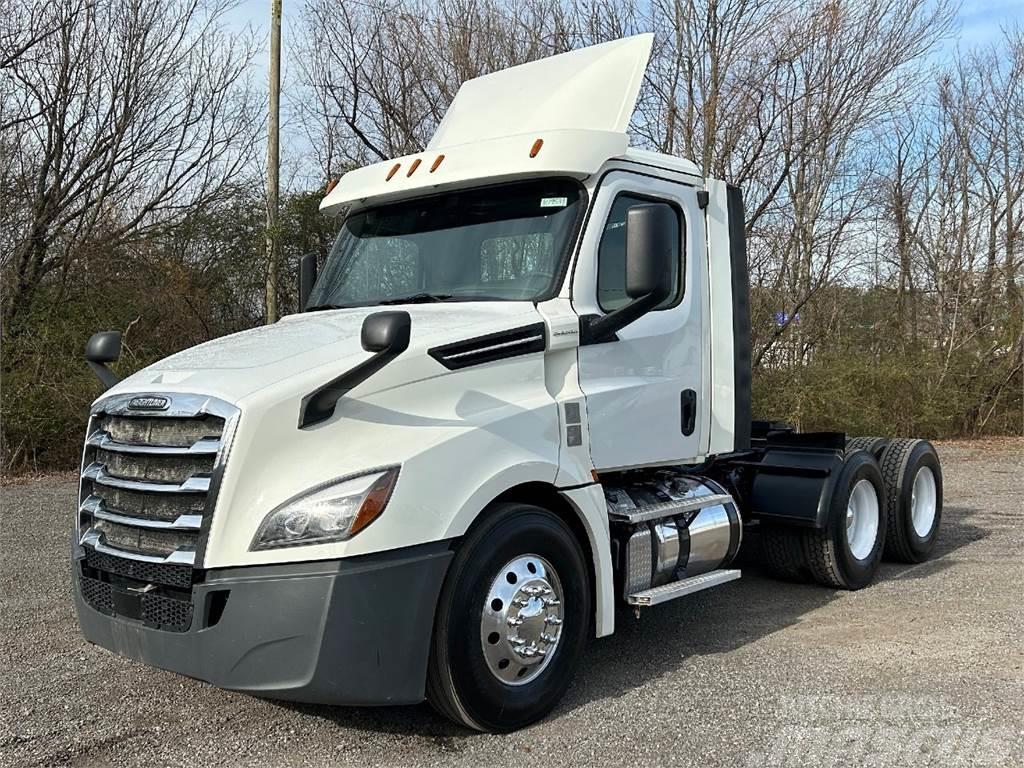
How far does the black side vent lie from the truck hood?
3cm

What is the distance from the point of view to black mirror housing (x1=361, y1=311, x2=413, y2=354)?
3352 mm

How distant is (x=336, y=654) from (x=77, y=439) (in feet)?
31.3

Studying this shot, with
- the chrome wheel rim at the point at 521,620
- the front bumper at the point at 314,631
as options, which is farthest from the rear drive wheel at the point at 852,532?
the front bumper at the point at 314,631

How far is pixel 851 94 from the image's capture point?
16016mm

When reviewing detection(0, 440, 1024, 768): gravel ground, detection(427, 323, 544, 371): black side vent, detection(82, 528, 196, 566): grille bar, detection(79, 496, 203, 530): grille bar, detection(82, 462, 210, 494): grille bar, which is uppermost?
detection(427, 323, 544, 371): black side vent

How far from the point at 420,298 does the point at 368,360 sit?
4.07 ft

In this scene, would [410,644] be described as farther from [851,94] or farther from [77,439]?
[851,94]

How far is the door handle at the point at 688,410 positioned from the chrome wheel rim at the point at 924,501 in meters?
3.19

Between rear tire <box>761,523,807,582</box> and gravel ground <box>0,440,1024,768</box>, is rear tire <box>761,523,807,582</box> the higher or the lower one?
the higher one

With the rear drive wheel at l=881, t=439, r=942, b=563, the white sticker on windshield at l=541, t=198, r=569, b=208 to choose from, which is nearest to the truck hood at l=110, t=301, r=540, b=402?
the white sticker on windshield at l=541, t=198, r=569, b=208

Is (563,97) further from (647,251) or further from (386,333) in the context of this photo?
(386,333)

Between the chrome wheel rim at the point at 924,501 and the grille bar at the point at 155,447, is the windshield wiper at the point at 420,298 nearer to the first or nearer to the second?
the grille bar at the point at 155,447

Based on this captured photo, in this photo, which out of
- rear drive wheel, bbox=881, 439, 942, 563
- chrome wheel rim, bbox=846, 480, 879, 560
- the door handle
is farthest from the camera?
rear drive wheel, bbox=881, 439, 942, 563

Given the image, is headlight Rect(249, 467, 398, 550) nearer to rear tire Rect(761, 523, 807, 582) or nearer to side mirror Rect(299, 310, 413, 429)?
side mirror Rect(299, 310, 413, 429)
